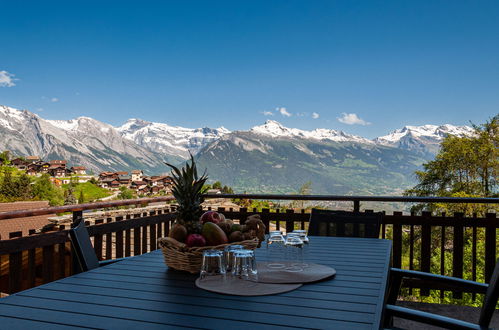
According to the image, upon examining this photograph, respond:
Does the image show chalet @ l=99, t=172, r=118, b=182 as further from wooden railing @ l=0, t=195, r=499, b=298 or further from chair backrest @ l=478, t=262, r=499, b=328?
chair backrest @ l=478, t=262, r=499, b=328

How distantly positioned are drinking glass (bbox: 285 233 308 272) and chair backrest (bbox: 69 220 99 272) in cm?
88

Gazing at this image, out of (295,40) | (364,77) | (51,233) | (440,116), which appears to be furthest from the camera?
(440,116)

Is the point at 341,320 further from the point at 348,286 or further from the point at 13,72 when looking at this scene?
the point at 13,72

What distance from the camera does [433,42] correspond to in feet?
331

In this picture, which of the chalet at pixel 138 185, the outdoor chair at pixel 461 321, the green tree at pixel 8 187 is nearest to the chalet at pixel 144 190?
the chalet at pixel 138 185

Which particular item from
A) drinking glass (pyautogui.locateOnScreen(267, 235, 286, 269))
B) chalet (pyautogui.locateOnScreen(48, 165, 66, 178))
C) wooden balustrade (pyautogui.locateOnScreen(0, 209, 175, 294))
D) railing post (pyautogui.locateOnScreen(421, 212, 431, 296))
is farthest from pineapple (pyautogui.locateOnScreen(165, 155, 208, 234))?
chalet (pyautogui.locateOnScreen(48, 165, 66, 178))

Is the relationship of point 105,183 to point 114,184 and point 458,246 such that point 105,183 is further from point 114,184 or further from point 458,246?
point 458,246

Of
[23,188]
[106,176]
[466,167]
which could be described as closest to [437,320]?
[466,167]

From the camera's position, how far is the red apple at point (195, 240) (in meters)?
1.58

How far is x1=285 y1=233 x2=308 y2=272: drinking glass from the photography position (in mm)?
1671

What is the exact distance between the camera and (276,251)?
1.79 metres

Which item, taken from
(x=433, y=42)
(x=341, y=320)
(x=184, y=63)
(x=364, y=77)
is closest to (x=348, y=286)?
(x=341, y=320)

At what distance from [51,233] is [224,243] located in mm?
2215

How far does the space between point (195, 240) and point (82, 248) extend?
22.5 inches
